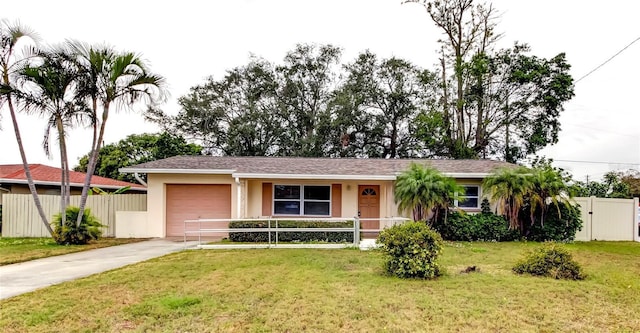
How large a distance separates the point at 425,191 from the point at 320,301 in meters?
8.25

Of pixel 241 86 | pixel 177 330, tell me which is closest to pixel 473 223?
pixel 177 330

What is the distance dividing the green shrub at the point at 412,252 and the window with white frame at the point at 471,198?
8.12 m

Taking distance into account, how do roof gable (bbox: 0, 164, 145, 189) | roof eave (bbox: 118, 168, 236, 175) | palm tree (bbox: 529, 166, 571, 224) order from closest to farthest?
palm tree (bbox: 529, 166, 571, 224) < roof eave (bbox: 118, 168, 236, 175) < roof gable (bbox: 0, 164, 145, 189)

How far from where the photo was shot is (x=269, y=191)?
15344 millimetres

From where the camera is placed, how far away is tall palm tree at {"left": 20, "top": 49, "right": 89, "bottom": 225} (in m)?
11.5

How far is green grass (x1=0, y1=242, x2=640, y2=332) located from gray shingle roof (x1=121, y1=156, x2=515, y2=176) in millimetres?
6246

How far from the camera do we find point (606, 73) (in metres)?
16.6

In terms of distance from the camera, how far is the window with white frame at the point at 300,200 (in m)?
15.3

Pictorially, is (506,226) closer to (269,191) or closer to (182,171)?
(269,191)

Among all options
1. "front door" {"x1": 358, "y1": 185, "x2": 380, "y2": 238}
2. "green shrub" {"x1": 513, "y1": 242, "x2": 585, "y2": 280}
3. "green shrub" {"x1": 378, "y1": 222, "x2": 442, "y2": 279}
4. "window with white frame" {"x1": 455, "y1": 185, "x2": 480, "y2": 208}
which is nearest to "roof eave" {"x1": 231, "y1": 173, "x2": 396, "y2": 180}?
"front door" {"x1": 358, "y1": 185, "x2": 380, "y2": 238}

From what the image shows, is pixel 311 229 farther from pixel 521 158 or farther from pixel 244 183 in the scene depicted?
pixel 521 158

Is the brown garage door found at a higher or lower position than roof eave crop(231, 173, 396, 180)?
lower

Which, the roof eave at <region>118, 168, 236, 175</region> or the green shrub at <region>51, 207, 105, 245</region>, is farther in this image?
the roof eave at <region>118, 168, 236, 175</region>

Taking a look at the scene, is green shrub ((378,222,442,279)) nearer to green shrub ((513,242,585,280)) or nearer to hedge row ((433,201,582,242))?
green shrub ((513,242,585,280))
